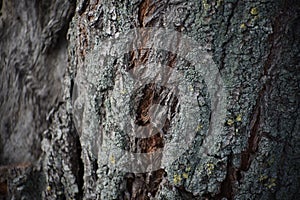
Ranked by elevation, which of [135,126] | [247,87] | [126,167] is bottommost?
[126,167]

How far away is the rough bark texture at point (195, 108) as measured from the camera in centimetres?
90

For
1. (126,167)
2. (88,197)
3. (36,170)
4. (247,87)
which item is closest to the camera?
(247,87)

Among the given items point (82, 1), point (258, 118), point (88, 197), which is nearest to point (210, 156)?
point (258, 118)

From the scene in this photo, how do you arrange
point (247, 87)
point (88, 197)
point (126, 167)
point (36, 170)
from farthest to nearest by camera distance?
point (36, 170) → point (88, 197) → point (126, 167) → point (247, 87)

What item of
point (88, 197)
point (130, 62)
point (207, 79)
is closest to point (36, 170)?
point (88, 197)

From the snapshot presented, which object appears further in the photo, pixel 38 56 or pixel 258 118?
pixel 38 56

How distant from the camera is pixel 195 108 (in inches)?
36.7

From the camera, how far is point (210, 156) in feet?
3.08

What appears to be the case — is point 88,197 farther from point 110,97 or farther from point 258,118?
point 258,118

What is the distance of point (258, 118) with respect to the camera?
933 mm

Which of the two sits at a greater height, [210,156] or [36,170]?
[210,156]

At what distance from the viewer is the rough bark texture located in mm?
897

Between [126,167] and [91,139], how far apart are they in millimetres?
141

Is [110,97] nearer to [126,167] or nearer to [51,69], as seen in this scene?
[126,167]
